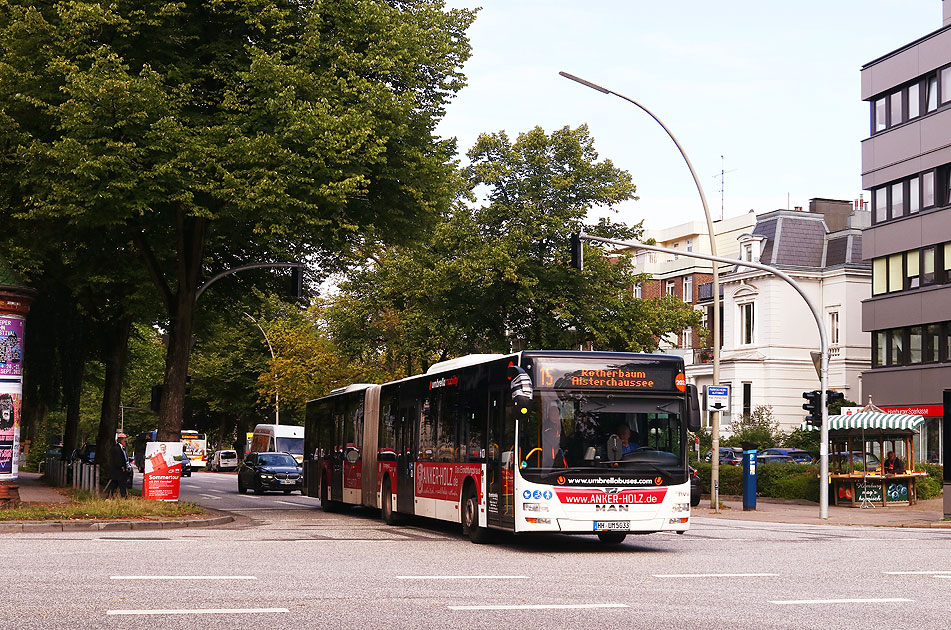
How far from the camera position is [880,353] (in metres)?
54.6

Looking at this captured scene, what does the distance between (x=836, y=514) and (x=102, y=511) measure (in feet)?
58.9

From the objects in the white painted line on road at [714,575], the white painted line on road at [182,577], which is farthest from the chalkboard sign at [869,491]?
the white painted line on road at [182,577]

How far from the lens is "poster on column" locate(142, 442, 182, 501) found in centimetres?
2520

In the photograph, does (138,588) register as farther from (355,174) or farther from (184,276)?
(184,276)

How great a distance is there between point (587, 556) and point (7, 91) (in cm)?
1455

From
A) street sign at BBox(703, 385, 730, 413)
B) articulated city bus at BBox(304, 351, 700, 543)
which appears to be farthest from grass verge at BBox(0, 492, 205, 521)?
street sign at BBox(703, 385, 730, 413)

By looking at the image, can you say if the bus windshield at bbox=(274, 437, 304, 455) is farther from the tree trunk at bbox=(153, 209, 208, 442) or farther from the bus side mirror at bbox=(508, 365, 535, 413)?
the bus side mirror at bbox=(508, 365, 535, 413)

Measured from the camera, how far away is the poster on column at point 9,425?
74.8ft

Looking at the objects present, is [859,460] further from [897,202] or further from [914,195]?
[897,202]

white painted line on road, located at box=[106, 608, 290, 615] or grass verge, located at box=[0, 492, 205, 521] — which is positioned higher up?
white painted line on road, located at box=[106, 608, 290, 615]

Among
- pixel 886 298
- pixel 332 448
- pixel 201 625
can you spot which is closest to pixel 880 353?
pixel 886 298

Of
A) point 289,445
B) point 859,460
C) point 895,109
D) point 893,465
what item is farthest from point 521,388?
point 289,445

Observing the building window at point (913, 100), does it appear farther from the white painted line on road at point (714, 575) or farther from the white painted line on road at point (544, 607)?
the white painted line on road at point (544, 607)

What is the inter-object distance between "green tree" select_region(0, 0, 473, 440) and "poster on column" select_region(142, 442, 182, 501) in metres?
1.58
